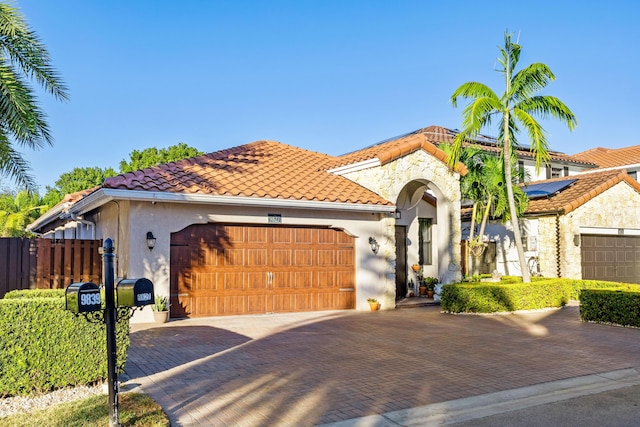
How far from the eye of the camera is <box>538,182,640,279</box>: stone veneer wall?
68.2 ft

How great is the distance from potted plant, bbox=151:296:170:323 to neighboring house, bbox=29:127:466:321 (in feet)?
0.78

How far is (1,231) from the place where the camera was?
27.7 metres

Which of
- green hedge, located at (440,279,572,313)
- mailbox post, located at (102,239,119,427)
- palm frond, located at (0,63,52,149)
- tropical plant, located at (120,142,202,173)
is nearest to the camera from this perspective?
mailbox post, located at (102,239,119,427)

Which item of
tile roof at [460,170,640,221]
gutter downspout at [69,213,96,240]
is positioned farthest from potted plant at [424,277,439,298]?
gutter downspout at [69,213,96,240]

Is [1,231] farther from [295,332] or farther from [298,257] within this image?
[295,332]

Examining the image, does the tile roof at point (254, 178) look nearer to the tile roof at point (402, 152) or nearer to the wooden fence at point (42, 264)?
the tile roof at point (402, 152)

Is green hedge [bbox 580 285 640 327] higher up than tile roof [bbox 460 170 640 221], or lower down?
lower down

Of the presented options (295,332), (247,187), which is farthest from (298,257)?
(295,332)

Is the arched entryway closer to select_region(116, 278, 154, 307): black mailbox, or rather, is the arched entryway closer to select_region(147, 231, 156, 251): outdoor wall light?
select_region(147, 231, 156, 251): outdoor wall light

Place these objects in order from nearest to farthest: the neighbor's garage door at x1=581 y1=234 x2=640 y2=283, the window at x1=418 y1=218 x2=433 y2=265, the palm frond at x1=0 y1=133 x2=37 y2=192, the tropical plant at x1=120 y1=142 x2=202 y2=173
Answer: the palm frond at x1=0 y1=133 x2=37 y2=192, the window at x1=418 y1=218 x2=433 y2=265, the neighbor's garage door at x1=581 y1=234 x2=640 y2=283, the tropical plant at x1=120 y1=142 x2=202 y2=173

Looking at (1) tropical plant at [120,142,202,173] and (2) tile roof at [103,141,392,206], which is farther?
(1) tropical plant at [120,142,202,173]

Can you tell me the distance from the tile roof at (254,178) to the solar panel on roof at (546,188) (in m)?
9.52

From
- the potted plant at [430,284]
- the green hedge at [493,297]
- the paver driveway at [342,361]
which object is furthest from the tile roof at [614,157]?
the paver driveway at [342,361]

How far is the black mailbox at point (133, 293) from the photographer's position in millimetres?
5582
